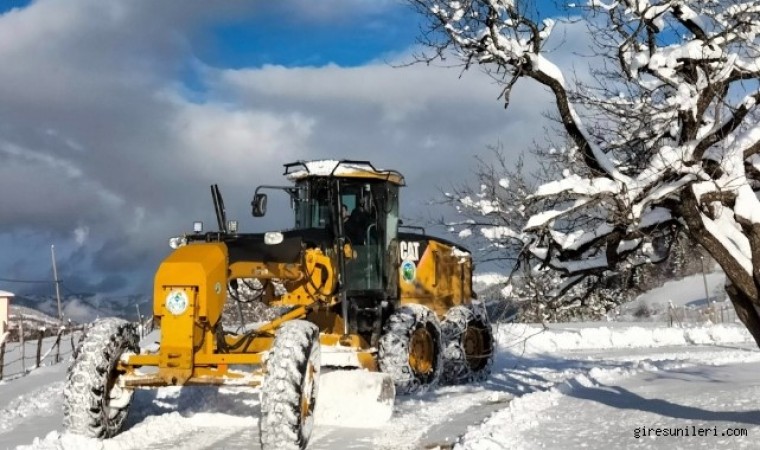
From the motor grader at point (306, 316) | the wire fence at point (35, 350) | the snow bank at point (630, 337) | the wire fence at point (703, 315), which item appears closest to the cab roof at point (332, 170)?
the motor grader at point (306, 316)

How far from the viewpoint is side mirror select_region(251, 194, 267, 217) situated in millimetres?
9734

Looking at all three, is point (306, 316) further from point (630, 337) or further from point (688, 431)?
point (630, 337)

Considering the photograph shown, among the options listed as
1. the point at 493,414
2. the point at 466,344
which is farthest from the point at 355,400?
the point at 466,344

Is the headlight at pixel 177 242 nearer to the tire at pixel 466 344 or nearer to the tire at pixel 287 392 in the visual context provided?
the tire at pixel 287 392

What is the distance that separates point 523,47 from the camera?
7.56 metres

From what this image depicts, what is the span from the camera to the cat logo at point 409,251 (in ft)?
43.8

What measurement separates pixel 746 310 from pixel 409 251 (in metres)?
6.74

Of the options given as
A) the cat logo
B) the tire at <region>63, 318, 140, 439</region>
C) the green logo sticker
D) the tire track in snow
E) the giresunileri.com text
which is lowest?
the giresunileri.com text

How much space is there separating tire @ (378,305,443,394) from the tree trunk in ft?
15.5

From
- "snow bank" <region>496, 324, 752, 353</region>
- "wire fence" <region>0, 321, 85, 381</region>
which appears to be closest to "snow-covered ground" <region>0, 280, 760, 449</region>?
"wire fence" <region>0, 321, 85, 381</region>

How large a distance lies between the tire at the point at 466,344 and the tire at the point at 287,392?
5.35m

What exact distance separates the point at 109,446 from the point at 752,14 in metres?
7.32

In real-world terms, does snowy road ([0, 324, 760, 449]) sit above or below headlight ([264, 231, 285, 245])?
below

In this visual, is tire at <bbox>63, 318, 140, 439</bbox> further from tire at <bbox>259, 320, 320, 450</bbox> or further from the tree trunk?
the tree trunk
